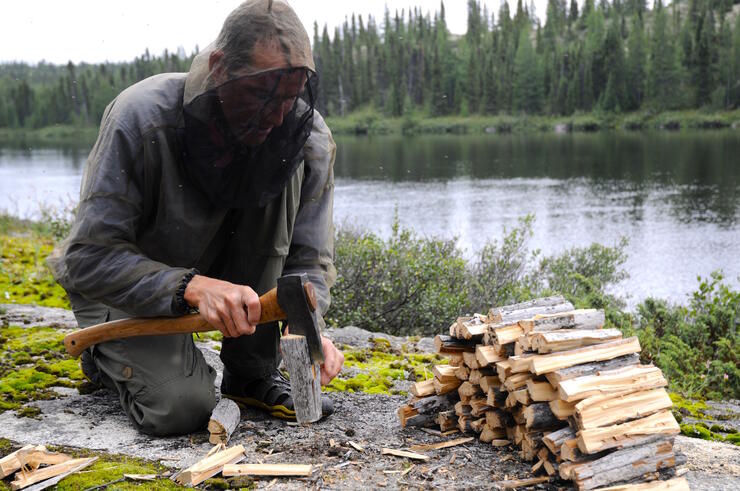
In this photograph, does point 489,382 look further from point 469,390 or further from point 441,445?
point 441,445

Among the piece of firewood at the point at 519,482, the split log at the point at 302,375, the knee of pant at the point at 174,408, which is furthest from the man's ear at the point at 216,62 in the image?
the piece of firewood at the point at 519,482

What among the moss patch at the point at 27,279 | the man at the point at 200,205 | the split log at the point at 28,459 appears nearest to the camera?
the split log at the point at 28,459

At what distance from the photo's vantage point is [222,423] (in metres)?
3.44

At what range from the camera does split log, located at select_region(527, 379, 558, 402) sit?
3.15 metres

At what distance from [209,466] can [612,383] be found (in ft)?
6.13

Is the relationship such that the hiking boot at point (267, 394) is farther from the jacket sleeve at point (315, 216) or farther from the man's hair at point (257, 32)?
the man's hair at point (257, 32)

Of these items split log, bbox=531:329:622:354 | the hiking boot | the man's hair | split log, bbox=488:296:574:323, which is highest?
the man's hair

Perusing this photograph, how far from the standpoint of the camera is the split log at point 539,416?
10.4 ft

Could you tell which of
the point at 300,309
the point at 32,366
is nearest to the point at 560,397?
the point at 300,309

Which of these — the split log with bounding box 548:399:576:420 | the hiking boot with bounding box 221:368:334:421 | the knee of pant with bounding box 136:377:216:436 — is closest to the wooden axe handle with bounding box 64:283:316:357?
the knee of pant with bounding box 136:377:216:436

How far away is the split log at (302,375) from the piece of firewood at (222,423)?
39 centimetres

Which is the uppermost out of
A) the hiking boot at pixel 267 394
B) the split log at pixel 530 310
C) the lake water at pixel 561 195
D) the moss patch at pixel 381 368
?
the split log at pixel 530 310

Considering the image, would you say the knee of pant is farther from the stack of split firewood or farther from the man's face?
the man's face

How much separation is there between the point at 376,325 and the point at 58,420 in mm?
4778
